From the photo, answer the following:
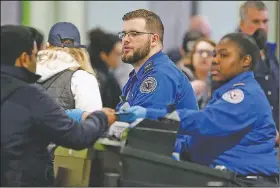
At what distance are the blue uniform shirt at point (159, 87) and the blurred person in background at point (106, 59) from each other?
339cm

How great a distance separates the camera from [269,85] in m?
8.36

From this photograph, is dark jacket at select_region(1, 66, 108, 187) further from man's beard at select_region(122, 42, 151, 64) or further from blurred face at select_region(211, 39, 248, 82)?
blurred face at select_region(211, 39, 248, 82)

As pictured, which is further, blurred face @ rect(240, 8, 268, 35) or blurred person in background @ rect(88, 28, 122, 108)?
blurred person in background @ rect(88, 28, 122, 108)

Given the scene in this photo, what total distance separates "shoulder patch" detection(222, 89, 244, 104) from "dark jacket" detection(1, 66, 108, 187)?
990 millimetres

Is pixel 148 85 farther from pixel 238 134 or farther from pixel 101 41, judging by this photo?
pixel 101 41

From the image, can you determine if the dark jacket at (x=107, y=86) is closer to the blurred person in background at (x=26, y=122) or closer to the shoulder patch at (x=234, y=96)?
the shoulder patch at (x=234, y=96)

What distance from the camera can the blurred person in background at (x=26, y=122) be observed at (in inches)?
197

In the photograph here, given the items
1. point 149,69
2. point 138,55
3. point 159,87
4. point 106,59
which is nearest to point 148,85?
point 159,87

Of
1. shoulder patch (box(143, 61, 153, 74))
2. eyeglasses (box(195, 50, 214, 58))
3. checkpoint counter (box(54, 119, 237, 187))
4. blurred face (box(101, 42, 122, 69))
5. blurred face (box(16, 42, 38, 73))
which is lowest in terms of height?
blurred face (box(101, 42, 122, 69))

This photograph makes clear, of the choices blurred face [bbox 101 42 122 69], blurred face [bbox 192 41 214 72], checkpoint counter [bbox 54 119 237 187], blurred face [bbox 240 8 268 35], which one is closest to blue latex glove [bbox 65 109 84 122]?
checkpoint counter [bbox 54 119 237 187]

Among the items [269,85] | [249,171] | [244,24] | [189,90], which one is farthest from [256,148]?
[244,24]

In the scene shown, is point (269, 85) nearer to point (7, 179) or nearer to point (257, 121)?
point (257, 121)

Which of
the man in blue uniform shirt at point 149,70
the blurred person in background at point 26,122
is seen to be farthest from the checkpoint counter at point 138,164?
the man in blue uniform shirt at point 149,70

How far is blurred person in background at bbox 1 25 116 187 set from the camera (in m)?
5.02
